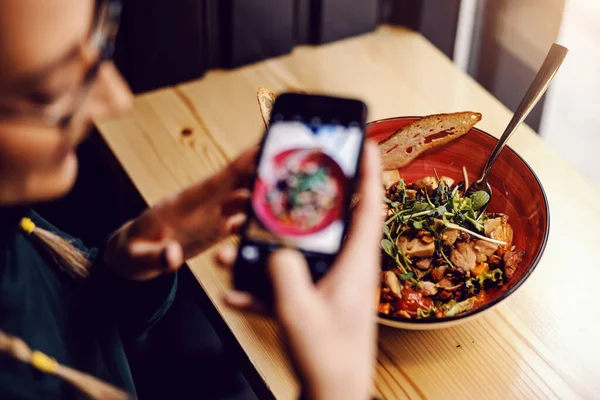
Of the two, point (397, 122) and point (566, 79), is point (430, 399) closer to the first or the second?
point (397, 122)

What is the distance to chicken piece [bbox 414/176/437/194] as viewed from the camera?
1.01 meters

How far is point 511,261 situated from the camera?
36.7 inches

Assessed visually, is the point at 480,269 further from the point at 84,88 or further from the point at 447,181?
the point at 84,88

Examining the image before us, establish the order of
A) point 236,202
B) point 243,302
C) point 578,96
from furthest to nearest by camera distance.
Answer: point 578,96 < point 236,202 < point 243,302

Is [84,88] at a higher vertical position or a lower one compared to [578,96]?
higher

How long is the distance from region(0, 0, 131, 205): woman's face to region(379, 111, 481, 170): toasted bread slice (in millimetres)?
460

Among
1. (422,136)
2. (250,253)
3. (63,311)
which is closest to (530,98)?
(422,136)

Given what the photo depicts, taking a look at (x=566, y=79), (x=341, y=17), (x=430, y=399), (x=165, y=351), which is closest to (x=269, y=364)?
(x=430, y=399)

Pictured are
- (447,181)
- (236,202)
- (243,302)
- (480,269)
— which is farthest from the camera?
(447,181)

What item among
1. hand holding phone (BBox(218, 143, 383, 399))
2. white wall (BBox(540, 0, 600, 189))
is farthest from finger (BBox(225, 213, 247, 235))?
white wall (BBox(540, 0, 600, 189))

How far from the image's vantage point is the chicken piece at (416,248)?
3.12ft

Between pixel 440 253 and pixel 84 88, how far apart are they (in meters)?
0.55

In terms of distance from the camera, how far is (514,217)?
99cm

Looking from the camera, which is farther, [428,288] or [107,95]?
[428,288]
